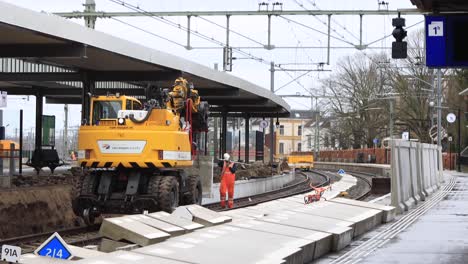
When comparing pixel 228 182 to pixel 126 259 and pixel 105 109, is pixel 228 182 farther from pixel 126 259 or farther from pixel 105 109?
pixel 126 259

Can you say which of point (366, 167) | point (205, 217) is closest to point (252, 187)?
point (205, 217)

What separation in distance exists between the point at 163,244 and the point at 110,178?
9.09m

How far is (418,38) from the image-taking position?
7088 cm

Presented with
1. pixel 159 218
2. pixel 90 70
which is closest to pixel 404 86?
pixel 90 70

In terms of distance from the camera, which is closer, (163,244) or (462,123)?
(163,244)

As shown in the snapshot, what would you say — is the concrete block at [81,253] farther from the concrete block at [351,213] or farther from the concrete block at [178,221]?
the concrete block at [351,213]

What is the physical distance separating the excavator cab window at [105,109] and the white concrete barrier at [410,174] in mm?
6992

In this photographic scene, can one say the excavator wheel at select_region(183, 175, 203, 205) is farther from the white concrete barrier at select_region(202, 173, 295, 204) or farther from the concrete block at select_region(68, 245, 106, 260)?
the concrete block at select_region(68, 245, 106, 260)

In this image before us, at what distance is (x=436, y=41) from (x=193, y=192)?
8.51 meters

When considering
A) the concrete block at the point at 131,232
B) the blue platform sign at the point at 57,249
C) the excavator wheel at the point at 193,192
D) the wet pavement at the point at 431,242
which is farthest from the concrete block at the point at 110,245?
the excavator wheel at the point at 193,192

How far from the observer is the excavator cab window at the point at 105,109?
731 inches

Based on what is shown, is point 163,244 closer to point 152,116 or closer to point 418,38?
point 152,116

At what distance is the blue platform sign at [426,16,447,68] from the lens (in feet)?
46.9

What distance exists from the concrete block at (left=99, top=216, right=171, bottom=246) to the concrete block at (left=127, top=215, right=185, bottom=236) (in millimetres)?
407
